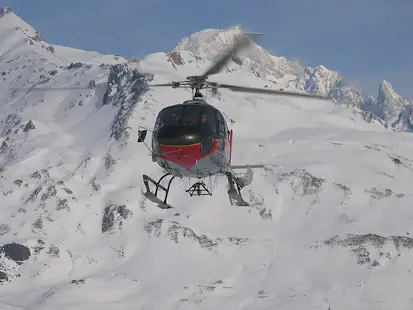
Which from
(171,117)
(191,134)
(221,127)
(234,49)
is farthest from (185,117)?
(234,49)

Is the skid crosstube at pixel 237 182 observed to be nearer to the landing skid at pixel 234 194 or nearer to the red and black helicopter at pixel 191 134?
the landing skid at pixel 234 194

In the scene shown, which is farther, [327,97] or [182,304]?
[182,304]

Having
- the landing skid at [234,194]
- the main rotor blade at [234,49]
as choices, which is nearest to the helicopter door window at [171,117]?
the main rotor blade at [234,49]

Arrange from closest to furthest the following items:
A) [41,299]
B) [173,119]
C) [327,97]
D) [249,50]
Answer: [249,50] < [327,97] < [173,119] < [41,299]

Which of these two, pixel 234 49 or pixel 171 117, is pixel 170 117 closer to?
pixel 171 117

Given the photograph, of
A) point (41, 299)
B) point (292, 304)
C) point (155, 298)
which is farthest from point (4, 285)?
point (292, 304)

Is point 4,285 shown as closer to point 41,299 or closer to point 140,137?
point 41,299

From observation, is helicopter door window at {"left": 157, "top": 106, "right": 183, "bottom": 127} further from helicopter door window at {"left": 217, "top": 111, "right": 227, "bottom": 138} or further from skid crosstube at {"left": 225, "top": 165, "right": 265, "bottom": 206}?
skid crosstube at {"left": 225, "top": 165, "right": 265, "bottom": 206}
